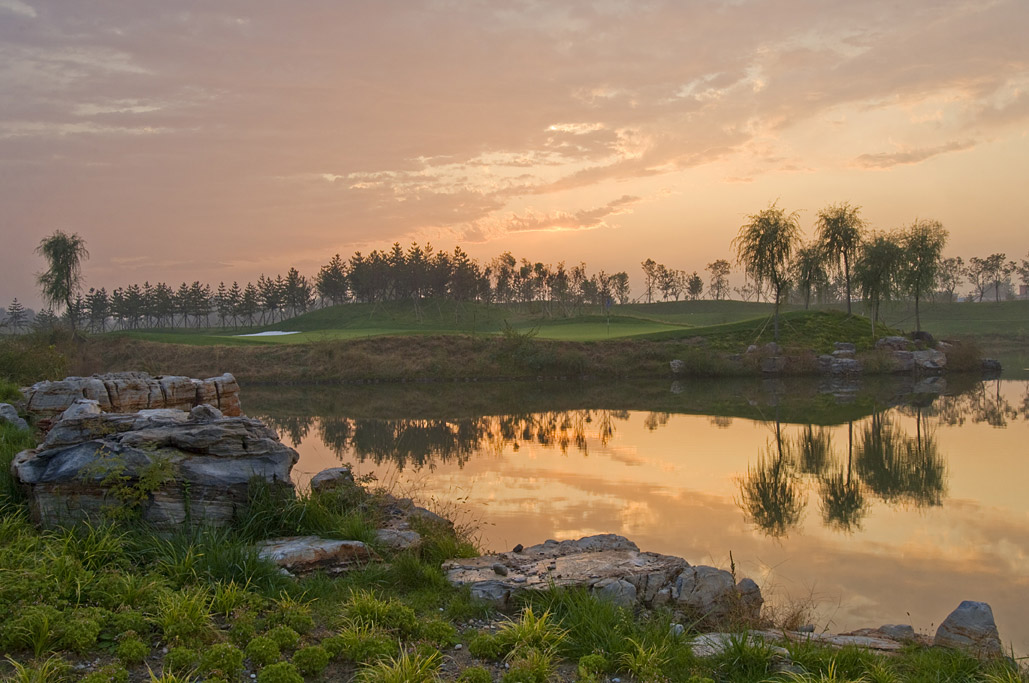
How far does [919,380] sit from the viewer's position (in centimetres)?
4238

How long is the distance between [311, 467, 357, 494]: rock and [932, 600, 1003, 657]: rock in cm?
753

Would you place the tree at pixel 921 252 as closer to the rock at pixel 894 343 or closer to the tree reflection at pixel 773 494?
the rock at pixel 894 343

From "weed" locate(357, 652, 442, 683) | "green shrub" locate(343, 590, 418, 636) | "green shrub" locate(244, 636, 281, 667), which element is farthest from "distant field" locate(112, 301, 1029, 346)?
"green shrub" locate(244, 636, 281, 667)

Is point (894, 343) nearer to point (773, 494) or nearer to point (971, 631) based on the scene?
point (773, 494)

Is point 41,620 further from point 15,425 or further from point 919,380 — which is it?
point 919,380

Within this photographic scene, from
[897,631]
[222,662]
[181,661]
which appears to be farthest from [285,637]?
[897,631]

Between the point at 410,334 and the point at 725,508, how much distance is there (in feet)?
144

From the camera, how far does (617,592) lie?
24.3 ft

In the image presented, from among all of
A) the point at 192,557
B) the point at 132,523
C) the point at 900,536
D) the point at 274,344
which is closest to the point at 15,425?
the point at 132,523

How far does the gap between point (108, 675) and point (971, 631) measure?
777 centimetres

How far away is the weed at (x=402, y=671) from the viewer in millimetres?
5305

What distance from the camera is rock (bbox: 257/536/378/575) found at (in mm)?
7816

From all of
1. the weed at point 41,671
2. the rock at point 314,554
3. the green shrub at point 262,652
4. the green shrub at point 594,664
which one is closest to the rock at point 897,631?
the green shrub at point 594,664

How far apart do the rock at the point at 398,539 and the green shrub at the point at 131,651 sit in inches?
131
